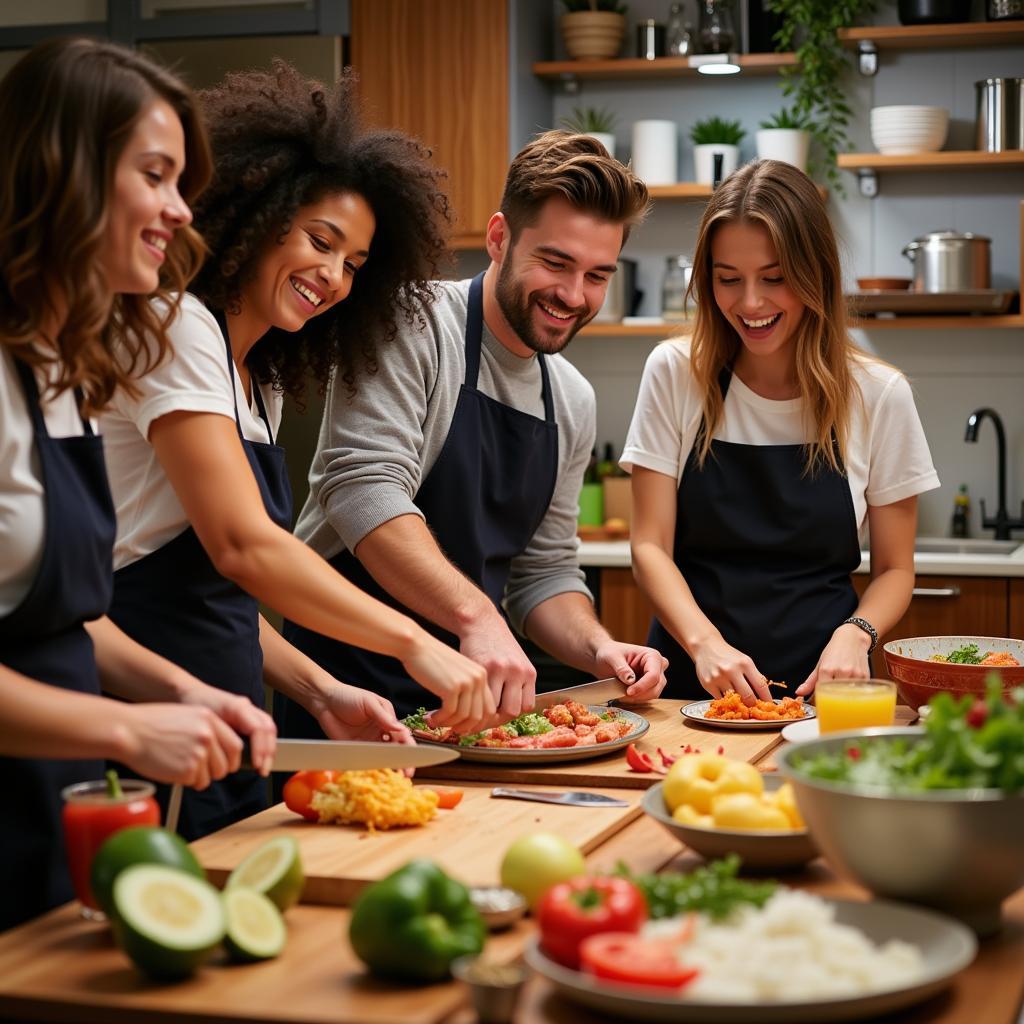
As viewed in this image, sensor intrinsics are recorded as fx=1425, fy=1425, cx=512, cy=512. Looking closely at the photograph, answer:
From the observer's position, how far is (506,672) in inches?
80.0

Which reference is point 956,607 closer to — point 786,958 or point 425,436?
point 425,436

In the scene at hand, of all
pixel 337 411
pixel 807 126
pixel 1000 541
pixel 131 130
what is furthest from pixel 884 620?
pixel 807 126

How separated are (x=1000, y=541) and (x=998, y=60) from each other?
1508mm

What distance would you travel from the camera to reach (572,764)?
6.64 feet

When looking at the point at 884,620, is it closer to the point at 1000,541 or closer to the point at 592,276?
the point at 592,276

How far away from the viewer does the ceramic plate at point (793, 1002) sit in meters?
1.07

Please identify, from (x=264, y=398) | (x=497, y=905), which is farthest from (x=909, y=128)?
(x=497, y=905)

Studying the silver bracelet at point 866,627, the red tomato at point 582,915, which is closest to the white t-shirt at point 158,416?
the red tomato at point 582,915

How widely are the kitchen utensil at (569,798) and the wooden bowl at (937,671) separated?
2.08ft

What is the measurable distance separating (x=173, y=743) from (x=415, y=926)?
0.34m

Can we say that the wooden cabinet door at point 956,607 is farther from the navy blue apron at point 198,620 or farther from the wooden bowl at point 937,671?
the navy blue apron at point 198,620

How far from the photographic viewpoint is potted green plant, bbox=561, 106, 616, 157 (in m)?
4.65

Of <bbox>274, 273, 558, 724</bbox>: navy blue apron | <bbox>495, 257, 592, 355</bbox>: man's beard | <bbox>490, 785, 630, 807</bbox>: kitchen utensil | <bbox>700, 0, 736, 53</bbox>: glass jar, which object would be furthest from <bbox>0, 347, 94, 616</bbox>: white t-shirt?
<bbox>700, 0, 736, 53</bbox>: glass jar

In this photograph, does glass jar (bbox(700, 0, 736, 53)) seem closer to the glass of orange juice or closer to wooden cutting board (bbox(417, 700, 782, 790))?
wooden cutting board (bbox(417, 700, 782, 790))
